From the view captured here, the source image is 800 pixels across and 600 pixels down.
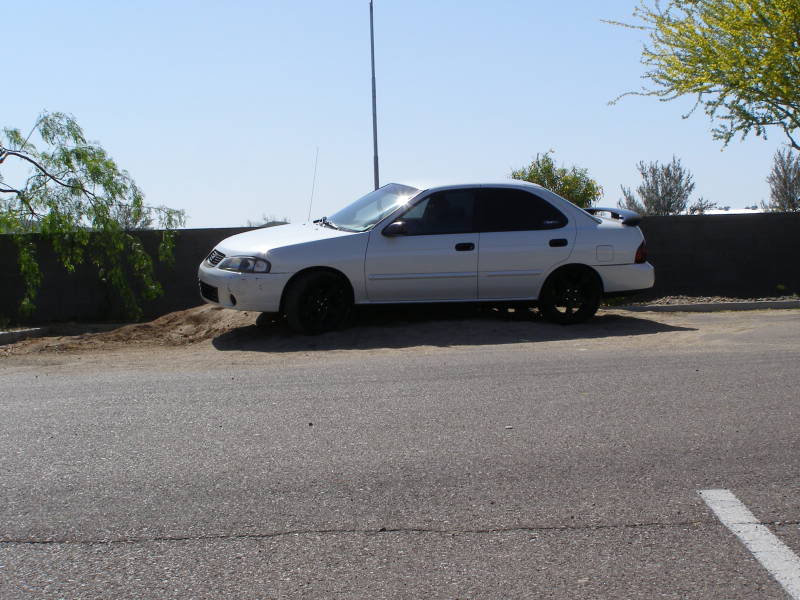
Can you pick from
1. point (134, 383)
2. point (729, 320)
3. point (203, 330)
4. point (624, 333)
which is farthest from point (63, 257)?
point (729, 320)

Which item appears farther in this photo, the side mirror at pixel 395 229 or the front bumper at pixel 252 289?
the side mirror at pixel 395 229

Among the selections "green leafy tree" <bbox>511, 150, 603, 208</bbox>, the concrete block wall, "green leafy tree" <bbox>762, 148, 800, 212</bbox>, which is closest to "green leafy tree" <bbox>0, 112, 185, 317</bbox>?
the concrete block wall

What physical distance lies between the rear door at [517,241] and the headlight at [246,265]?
2.51m

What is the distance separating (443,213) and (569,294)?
1803 mm

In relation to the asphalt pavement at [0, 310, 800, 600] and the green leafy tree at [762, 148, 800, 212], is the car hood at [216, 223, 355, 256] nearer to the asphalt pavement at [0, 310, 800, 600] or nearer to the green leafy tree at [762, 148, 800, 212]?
the asphalt pavement at [0, 310, 800, 600]

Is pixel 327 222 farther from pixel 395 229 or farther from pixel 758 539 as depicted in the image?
pixel 758 539

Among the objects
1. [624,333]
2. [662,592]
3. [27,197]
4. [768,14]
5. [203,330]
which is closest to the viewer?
[662,592]

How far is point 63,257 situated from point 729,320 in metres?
9.55

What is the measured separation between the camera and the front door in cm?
1089

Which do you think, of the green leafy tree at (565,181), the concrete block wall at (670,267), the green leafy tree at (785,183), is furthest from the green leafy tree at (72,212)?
the green leafy tree at (785,183)

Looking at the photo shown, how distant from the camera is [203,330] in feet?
38.9

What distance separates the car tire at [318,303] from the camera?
34.7 feet

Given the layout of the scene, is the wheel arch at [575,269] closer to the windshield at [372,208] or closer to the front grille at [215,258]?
the windshield at [372,208]

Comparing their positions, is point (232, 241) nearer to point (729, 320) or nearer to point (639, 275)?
point (639, 275)
